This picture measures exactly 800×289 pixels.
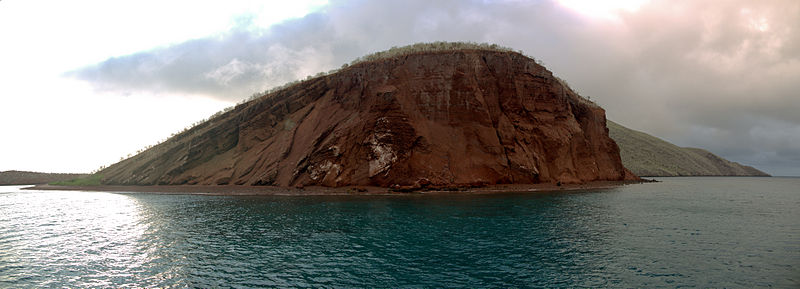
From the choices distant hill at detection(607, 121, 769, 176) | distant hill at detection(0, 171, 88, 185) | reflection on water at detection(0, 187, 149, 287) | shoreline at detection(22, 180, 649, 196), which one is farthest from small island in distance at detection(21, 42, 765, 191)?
distant hill at detection(0, 171, 88, 185)

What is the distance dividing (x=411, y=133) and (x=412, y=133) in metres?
0.13

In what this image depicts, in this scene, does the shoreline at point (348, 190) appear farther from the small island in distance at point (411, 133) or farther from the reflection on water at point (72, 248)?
the reflection on water at point (72, 248)

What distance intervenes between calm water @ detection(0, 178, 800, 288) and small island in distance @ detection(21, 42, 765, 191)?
1747 cm

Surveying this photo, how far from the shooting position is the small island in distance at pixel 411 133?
4403cm

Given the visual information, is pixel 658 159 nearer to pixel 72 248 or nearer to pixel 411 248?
pixel 411 248

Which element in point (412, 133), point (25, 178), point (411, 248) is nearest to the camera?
point (411, 248)

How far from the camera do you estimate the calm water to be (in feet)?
38.4

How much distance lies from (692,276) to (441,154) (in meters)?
33.0

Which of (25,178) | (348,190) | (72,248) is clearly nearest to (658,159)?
(348,190)

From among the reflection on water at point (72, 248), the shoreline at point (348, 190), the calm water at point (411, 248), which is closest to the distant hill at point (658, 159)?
the shoreline at point (348, 190)

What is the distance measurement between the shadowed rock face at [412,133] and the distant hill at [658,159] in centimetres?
6666

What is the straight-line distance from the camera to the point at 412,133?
44.7 m

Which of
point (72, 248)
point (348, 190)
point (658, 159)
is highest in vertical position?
point (658, 159)

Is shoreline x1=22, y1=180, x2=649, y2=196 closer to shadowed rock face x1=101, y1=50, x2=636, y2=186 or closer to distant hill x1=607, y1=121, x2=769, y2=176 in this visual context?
shadowed rock face x1=101, y1=50, x2=636, y2=186
